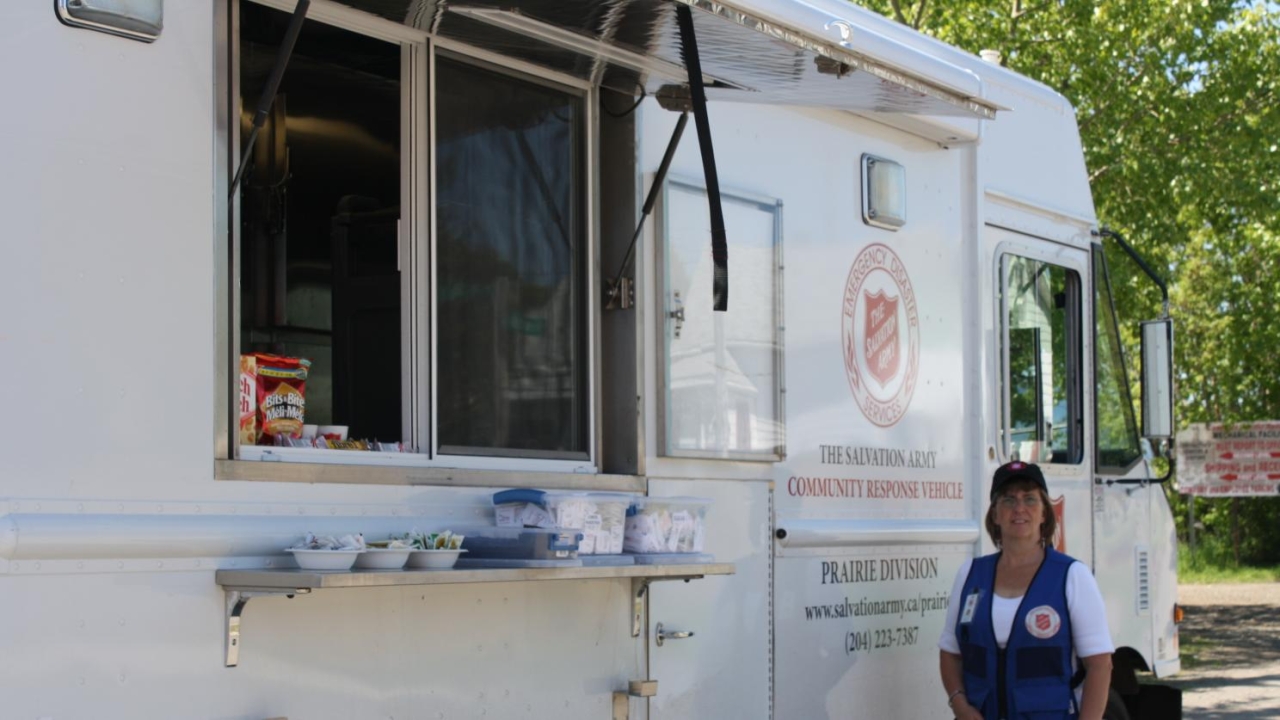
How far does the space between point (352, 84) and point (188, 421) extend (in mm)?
1939

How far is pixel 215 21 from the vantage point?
307 cm

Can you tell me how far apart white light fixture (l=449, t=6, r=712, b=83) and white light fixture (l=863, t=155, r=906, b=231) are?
1015 millimetres

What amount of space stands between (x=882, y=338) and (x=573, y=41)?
1676 mm

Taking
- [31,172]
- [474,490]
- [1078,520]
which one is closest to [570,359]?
[474,490]

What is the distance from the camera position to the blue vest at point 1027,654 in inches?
174

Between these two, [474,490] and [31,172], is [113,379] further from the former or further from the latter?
[474,490]

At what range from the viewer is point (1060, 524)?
5.56 metres

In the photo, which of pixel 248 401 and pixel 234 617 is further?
pixel 248 401

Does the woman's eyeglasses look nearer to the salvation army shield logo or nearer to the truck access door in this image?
the salvation army shield logo

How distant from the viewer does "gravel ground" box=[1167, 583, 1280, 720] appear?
10.4m

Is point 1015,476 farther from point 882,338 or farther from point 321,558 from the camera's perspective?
point 321,558

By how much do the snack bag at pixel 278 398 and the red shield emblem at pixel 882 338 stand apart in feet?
6.80

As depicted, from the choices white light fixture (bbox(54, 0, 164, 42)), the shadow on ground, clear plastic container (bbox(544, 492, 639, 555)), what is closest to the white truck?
white light fixture (bbox(54, 0, 164, 42))

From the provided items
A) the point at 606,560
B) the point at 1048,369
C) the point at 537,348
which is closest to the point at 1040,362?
the point at 1048,369
